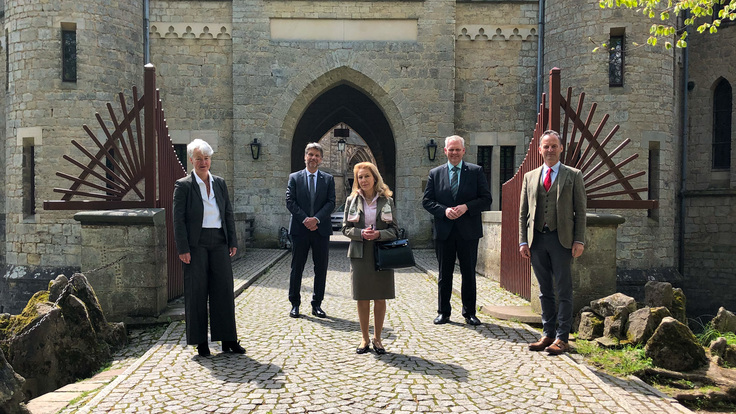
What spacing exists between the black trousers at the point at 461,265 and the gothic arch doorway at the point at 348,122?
12.4 m

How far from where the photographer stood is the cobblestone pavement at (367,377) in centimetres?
311

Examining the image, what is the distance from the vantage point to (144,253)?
5383mm

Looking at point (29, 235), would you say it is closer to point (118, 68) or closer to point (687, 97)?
point (118, 68)

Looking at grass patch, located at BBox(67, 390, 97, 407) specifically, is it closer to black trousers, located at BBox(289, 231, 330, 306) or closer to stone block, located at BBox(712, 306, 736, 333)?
black trousers, located at BBox(289, 231, 330, 306)

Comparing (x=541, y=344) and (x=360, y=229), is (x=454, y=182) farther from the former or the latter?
(x=541, y=344)

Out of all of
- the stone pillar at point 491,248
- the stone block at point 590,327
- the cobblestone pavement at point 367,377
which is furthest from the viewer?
the stone pillar at point 491,248

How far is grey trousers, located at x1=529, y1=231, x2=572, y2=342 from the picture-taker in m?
4.28

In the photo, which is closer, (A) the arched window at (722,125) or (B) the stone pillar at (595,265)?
(B) the stone pillar at (595,265)

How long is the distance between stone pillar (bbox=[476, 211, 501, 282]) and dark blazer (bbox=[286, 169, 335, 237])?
3.00m

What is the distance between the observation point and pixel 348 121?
19750mm

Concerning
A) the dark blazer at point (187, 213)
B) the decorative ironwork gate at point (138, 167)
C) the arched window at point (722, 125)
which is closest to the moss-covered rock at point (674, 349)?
the dark blazer at point (187, 213)

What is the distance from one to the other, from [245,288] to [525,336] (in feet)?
12.8

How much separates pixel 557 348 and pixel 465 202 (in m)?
1.57

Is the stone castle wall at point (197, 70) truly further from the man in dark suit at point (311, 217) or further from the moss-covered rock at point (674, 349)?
the moss-covered rock at point (674, 349)
